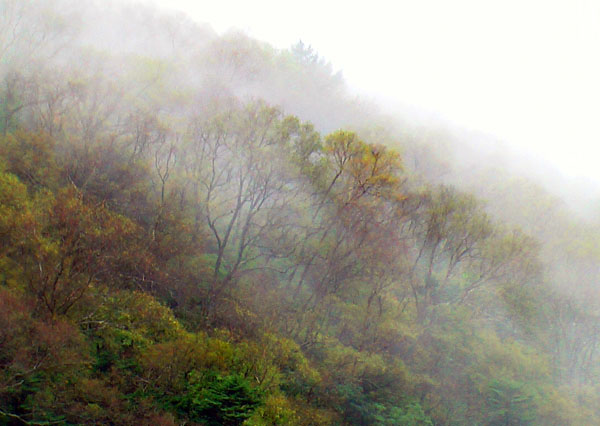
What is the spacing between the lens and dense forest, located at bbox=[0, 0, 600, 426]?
16891 millimetres

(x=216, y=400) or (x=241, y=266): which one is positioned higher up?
(x=241, y=266)

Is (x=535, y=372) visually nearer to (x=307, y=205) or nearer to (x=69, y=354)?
(x=307, y=205)

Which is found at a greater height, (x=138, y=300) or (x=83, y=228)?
(x=83, y=228)

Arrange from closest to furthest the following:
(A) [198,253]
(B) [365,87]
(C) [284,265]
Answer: (A) [198,253] < (C) [284,265] < (B) [365,87]

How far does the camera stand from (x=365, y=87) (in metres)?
105

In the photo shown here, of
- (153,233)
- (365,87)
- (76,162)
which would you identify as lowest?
(153,233)

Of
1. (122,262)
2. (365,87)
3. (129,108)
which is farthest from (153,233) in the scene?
(365,87)

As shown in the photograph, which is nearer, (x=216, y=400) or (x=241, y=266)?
(x=216, y=400)

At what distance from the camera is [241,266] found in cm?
3166

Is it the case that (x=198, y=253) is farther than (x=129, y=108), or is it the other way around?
(x=129, y=108)

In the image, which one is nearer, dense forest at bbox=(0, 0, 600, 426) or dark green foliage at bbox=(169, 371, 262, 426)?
dark green foliage at bbox=(169, 371, 262, 426)

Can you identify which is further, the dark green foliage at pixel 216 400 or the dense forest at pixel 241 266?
the dense forest at pixel 241 266

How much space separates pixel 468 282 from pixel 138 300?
102ft

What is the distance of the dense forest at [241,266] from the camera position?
665 inches
